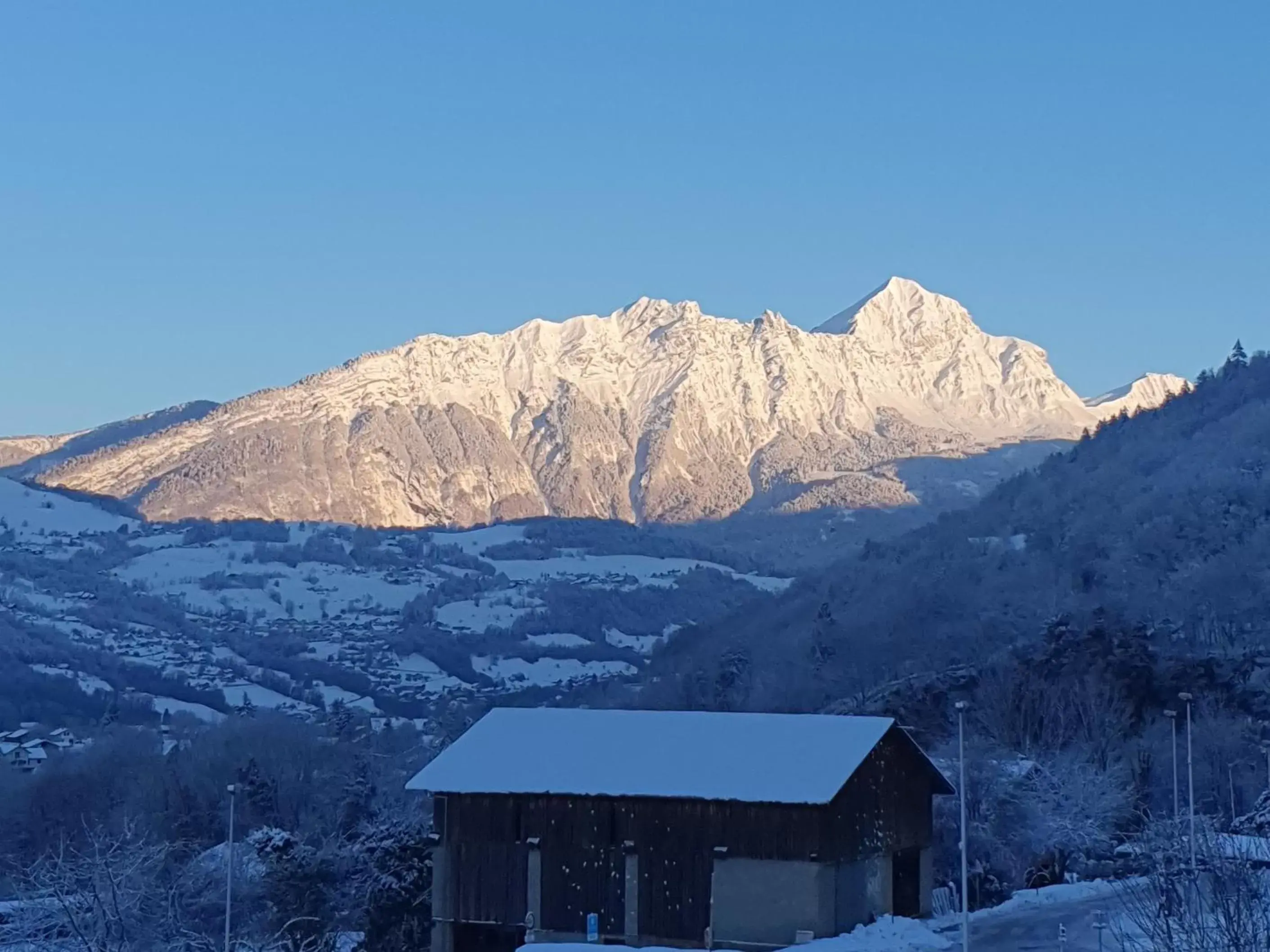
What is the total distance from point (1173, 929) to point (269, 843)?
40.3 meters

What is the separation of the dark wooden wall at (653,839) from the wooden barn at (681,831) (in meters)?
0.04

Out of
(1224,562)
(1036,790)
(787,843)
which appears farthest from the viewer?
(1224,562)

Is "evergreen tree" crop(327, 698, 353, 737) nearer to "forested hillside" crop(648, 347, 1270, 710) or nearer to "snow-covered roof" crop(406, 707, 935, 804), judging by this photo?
"forested hillside" crop(648, 347, 1270, 710)

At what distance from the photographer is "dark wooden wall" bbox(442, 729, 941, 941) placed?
48594 mm

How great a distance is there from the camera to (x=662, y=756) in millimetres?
51594

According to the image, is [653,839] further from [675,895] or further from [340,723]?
[340,723]

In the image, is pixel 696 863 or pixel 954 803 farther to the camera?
pixel 954 803

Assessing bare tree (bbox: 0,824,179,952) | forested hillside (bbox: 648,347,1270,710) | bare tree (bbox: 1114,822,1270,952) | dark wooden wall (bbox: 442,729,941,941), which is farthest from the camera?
forested hillside (bbox: 648,347,1270,710)

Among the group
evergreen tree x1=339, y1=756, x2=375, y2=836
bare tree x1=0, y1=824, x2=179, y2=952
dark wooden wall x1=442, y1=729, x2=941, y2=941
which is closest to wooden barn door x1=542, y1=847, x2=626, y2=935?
dark wooden wall x1=442, y1=729, x2=941, y2=941

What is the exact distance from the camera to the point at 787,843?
158 feet

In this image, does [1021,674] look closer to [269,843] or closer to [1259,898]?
[269,843]

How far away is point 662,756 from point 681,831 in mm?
2762

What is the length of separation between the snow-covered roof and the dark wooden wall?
0.37 metres

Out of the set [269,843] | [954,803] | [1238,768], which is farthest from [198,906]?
[1238,768]
